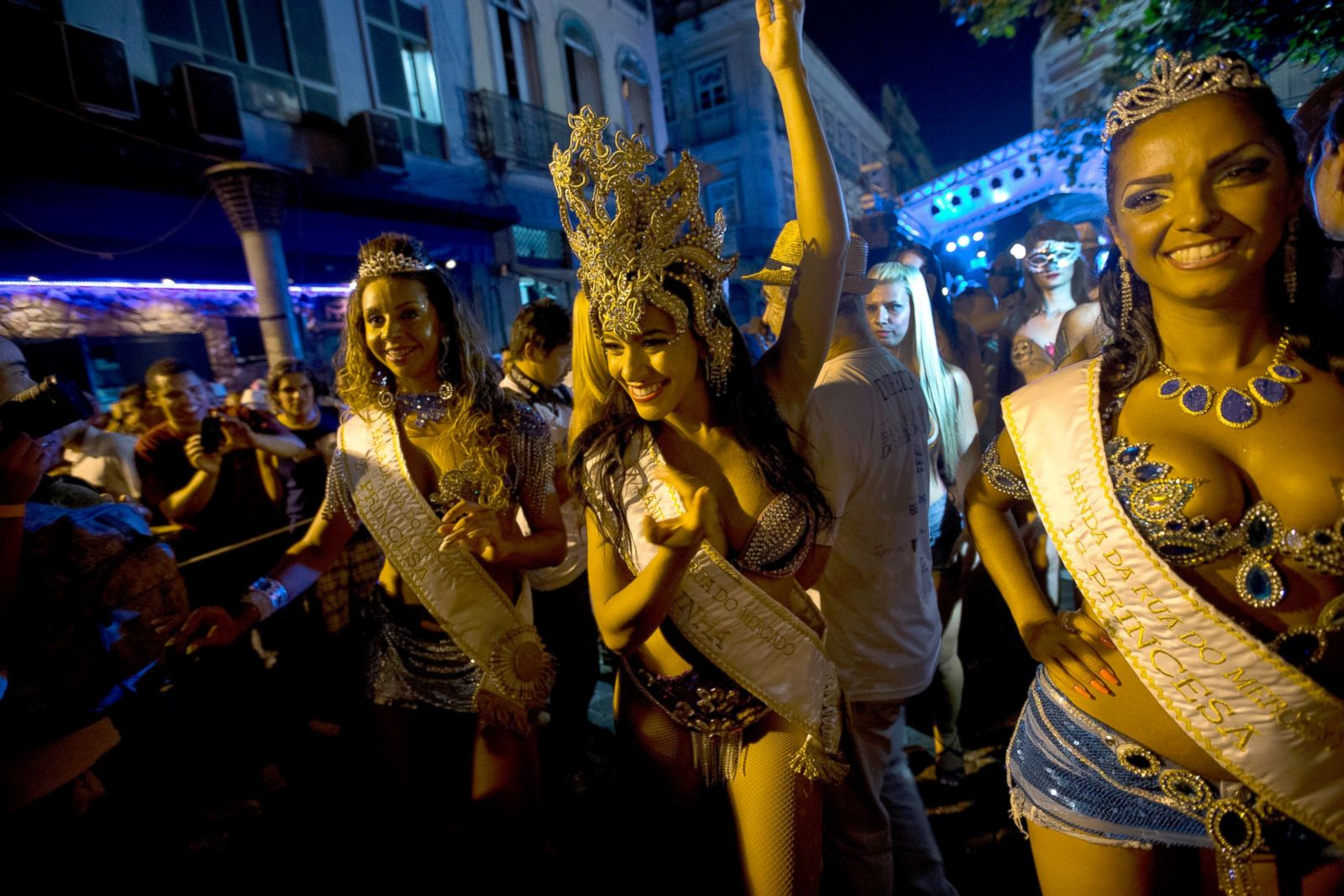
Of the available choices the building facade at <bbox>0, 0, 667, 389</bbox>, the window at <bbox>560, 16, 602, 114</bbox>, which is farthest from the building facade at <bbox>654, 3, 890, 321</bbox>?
the building facade at <bbox>0, 0, 667, 389</bbox>

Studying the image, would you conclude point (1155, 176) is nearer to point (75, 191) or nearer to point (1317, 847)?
point (1317, 847)

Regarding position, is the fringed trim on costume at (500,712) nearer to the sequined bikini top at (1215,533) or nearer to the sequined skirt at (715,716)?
the sequined skirt at (715,716)

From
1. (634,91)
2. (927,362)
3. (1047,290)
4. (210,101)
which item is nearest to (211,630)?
(927,362)

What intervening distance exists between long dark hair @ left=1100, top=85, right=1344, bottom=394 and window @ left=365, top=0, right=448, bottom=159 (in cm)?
1167

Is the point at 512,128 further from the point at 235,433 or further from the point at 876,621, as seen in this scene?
the point at 876,621

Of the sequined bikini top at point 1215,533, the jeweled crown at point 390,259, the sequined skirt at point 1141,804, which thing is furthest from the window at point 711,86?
the sequined skirt at point 1141,804

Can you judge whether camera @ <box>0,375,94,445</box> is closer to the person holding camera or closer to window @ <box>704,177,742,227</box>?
the person holding camera

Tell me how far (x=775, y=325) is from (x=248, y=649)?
152 inches

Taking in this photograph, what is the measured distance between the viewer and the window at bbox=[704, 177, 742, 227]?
68.5ft

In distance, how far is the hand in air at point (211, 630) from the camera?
6.11 ft

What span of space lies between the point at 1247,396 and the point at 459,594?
7.10 ft

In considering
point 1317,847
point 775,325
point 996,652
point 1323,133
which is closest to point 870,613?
point 1317,847

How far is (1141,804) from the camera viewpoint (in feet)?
4.17

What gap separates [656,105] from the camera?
15992 millimetres
